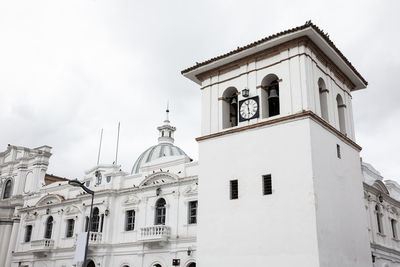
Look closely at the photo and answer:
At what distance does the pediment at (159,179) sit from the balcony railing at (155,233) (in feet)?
9.23

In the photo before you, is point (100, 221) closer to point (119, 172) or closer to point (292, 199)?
point (119, 172)

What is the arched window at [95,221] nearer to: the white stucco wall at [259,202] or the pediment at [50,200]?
the pediment at [50,200]

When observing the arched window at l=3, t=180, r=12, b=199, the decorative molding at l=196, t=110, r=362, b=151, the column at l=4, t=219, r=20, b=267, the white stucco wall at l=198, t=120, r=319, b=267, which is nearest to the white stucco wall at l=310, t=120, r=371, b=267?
the decorative molding at l=196, t=110, r=362, b=151

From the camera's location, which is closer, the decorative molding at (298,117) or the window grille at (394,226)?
the decorative molding at (298,117)

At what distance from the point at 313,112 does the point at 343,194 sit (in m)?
3.17

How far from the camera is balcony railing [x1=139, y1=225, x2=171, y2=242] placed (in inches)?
988

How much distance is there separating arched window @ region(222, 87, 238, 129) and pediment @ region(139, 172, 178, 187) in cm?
989

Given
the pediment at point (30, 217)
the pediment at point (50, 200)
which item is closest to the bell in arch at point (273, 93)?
the pediment at point (50, 200)

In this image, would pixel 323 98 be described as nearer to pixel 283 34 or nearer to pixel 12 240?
pixel 283 34

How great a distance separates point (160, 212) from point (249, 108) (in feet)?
42.6

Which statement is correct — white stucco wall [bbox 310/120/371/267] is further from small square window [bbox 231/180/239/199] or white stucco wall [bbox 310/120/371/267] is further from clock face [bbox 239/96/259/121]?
small square window [bbox 231/180/239/199]

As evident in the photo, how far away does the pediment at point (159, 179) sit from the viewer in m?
26.5

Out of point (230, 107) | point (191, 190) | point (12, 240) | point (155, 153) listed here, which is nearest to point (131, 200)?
point (191, 190)

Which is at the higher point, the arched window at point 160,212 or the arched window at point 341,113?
the arched window at point 341,113
